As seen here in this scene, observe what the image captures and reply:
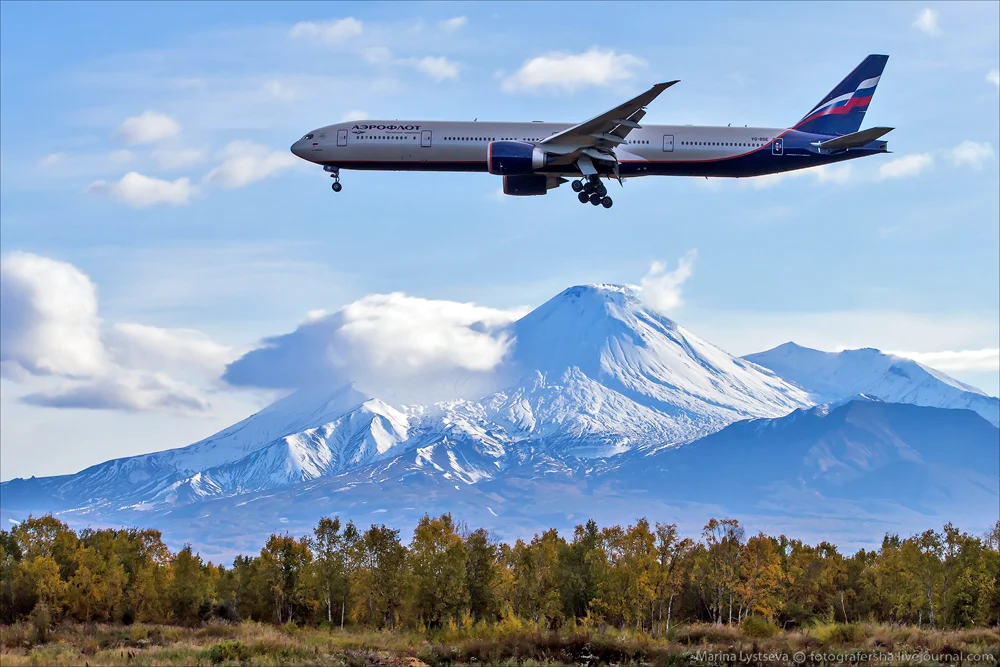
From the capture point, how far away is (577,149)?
67.5 meters

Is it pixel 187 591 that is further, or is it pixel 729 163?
pixel 187 591

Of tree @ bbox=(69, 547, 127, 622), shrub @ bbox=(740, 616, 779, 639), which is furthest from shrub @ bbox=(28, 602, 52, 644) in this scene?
shrub @ bbox=(740, 616, 779, 639)

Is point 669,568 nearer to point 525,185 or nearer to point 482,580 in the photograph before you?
point 482,580

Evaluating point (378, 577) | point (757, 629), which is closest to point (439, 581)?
point (378, 577)

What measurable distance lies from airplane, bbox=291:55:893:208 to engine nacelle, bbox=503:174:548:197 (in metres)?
0.05

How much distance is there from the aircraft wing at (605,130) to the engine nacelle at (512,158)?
1.18 meters

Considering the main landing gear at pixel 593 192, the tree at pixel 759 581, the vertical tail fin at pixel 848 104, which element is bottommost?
the tree at pixel 759 581

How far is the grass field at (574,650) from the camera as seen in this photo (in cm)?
4811

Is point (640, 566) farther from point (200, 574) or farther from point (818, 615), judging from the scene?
point (200, 574)

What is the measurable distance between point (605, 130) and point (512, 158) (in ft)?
16.4

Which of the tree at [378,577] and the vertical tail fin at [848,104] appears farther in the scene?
the tree at [378,577]

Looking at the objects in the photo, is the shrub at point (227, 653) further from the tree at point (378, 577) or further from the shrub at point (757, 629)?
the tree at point (378, 577)

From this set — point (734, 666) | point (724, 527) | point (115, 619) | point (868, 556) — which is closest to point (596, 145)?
point (734, 666)

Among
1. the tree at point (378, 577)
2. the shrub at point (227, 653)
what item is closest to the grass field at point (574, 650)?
the shrub at point (227, 653)
